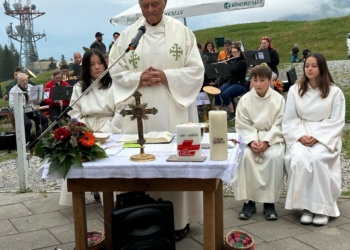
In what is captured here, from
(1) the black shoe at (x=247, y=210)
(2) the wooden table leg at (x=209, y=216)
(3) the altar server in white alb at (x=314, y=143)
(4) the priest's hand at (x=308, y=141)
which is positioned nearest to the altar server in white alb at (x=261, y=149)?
(1) the black shoe at (x=247, y=210)

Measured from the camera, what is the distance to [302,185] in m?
4.30

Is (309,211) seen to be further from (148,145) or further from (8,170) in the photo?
(8,170)

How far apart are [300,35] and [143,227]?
34.1 metres

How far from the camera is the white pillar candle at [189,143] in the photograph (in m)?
2.84

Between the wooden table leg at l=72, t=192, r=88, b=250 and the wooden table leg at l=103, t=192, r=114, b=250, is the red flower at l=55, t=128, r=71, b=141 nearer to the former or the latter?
the wooden table leg at l=72, t=192, r=88, b=250

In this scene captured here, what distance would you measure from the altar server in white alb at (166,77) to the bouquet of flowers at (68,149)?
3.04ft

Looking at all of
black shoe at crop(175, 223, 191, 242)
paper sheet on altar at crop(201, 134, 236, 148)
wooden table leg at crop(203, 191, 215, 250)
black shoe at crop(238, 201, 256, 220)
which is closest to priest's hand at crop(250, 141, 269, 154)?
black shoe at crop(238, 201, 256, 220)

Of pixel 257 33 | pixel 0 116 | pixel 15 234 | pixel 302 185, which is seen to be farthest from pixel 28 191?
pixel 257 33

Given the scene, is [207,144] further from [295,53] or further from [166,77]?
[295,53]

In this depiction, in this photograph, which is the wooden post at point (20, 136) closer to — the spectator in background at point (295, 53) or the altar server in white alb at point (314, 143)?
the altar server in white alb at point (314, 143)

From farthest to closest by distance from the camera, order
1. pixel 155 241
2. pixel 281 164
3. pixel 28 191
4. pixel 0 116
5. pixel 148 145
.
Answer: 1. pixel 0 116
2. pixel 28 191
3. pixel 281 164
4. pixel 148 145
5. pixel 155 241

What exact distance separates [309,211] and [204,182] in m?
1.83

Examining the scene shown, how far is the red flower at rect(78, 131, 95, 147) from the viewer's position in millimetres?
2936

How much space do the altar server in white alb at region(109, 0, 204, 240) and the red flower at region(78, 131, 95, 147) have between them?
897mm
